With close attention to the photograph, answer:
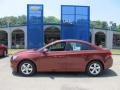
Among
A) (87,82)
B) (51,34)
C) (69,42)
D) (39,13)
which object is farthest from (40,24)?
(51,34)

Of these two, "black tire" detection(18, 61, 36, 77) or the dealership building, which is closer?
"black tire" detection(18, 61, 36, 77)

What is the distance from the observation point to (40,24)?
2536 cm

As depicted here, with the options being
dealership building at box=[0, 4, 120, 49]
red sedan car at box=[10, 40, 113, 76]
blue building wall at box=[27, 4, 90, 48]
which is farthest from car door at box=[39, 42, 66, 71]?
blue building wall at box=[27, 4, 90, 48]

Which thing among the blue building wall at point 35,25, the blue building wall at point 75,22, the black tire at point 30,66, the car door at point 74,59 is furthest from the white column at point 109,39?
the black tire at point 30,66

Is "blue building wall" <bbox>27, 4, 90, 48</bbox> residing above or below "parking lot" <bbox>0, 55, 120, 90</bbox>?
above

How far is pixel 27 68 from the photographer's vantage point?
11859 mm

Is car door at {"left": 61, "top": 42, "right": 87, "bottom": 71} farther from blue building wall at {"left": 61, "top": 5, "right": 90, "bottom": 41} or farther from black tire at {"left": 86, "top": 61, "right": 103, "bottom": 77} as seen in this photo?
blue building wall at {"left": 61, "top": 5, "right": 90, "bottom": 41}

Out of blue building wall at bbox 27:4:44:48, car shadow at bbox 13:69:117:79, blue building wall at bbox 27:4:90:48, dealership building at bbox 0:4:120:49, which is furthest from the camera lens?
blue building wall at bbox 27:4:90:48

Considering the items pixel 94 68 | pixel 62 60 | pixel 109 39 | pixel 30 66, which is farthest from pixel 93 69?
pixel 109 39

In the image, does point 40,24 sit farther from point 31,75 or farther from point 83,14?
point 31,75

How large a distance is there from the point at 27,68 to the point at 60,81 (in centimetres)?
182

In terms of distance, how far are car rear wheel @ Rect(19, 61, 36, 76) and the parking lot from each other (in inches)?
10.9

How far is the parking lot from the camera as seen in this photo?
9578 mm

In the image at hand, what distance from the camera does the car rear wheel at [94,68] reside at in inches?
473
